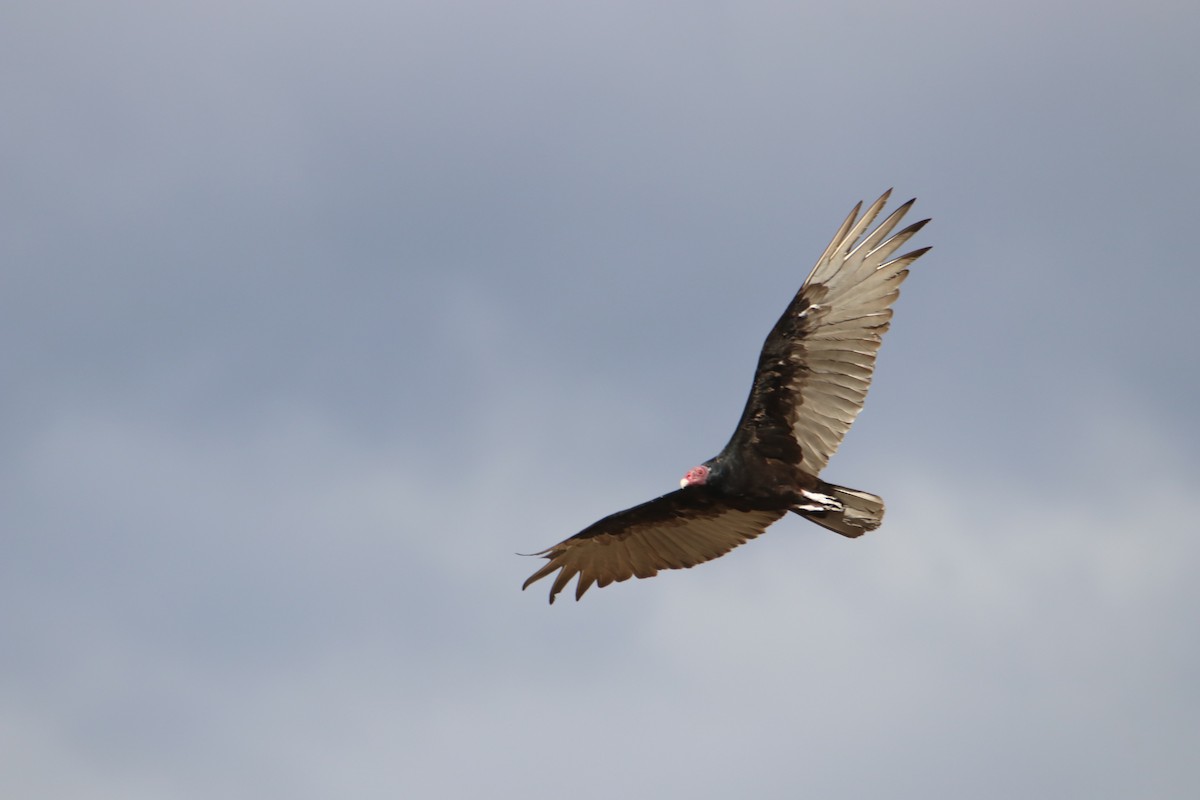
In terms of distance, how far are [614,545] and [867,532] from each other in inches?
108

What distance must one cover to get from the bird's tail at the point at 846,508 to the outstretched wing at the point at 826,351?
30 cm

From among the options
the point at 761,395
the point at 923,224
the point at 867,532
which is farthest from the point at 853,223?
the point at 867,532

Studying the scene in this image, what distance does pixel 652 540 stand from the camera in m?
13.8

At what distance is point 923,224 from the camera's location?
40.9 feet

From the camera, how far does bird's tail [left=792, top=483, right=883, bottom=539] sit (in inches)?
476

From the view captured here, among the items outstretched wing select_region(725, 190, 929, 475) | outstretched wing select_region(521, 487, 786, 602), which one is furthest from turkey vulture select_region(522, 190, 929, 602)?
outstretched wing select_region(521, 487, 786, 602)

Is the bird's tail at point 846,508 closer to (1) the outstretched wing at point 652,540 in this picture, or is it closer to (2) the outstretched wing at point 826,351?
(2) the outstretched wing at point 826,351

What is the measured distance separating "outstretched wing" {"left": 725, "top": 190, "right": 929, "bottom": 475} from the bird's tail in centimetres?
30

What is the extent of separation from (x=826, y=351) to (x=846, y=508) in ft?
4.59

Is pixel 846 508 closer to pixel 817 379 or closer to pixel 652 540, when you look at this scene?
pixel 817 379

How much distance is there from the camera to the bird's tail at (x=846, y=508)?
12.1 metres

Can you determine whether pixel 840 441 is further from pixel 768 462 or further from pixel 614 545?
pixel 614 545

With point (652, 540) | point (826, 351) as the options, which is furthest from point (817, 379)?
point (652, 540)

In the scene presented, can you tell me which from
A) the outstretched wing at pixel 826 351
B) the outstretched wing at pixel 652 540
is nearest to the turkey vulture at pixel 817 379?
the outstretched wing at pixel 826 351
